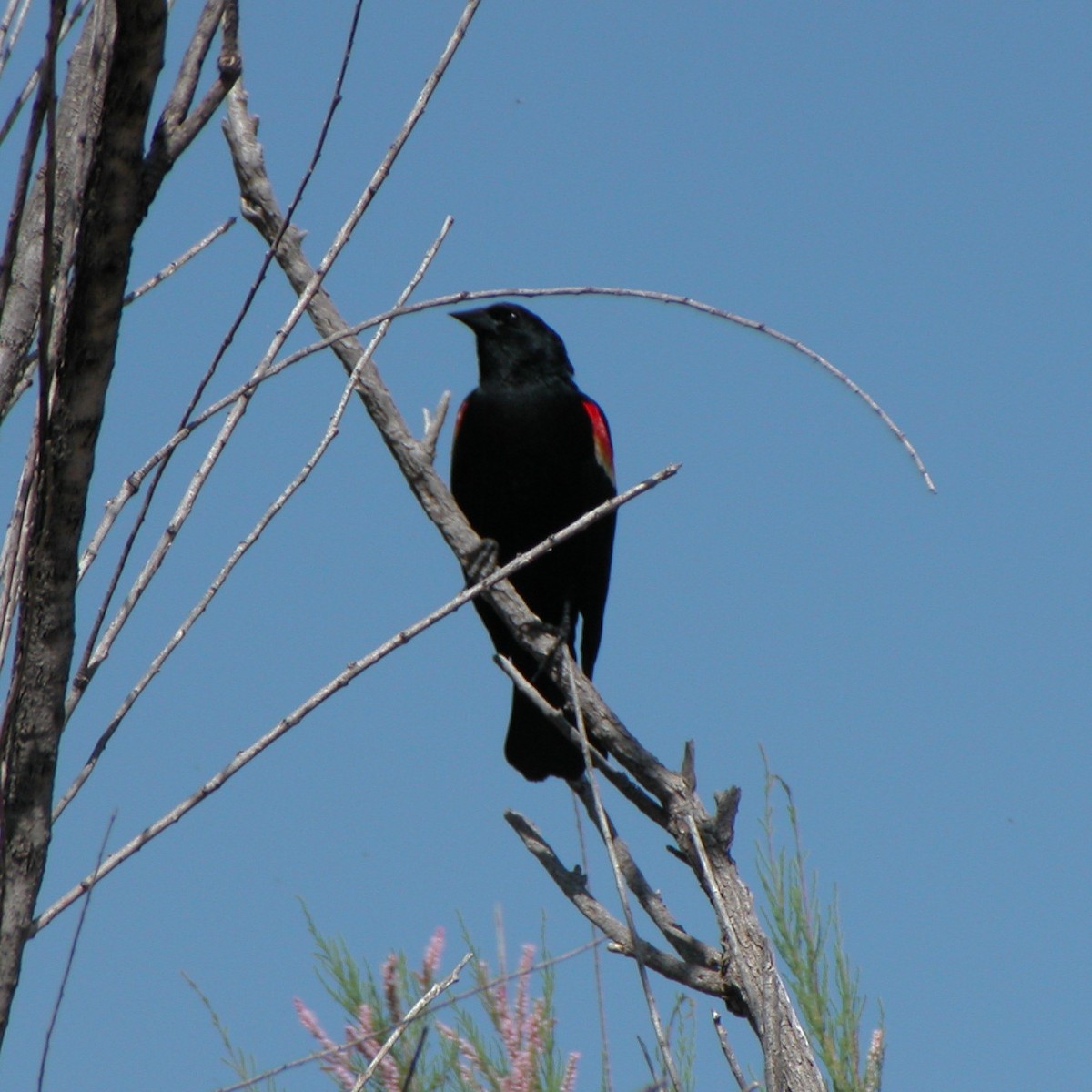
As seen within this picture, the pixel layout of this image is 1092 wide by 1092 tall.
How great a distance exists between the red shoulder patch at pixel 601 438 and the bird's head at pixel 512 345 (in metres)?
0.13

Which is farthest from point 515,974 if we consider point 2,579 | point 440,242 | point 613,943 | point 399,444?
point 399,444

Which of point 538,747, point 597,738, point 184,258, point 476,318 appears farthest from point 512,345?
point 184,258

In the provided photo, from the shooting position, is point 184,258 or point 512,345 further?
point 512,345

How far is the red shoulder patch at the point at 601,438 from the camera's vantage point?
4.22 m

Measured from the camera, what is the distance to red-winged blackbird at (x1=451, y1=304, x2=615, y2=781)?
13.5ft

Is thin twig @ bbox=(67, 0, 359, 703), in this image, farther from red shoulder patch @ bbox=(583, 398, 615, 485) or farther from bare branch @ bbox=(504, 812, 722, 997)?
red shoulder patch @ bbox=(583, 398, 615, 485)

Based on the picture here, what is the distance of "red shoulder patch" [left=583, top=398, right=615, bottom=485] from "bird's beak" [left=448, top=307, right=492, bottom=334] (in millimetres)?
369

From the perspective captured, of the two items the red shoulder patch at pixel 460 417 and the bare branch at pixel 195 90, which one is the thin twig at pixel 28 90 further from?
the red shoulder patch at pixel 460 417

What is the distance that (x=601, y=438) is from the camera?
4246mm

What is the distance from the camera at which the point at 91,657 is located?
1.18m

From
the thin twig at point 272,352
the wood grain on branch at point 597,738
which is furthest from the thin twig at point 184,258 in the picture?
the wood grain on branch at point 597,738

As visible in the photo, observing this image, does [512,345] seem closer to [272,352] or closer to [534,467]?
[534,467]

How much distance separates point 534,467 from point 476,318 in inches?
20.5

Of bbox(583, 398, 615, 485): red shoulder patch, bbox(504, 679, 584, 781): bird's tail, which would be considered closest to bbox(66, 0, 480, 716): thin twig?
bbox(504, 679, 584, 781): bird's tail
